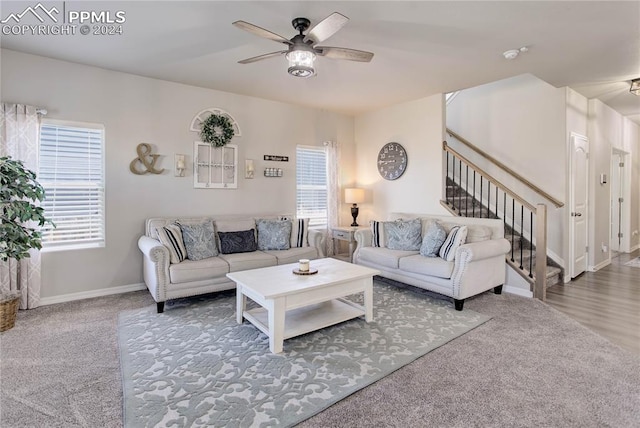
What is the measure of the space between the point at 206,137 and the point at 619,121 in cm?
741

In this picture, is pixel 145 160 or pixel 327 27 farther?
pixel 145 160

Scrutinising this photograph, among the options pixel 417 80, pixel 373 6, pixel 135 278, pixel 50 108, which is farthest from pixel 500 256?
pixel 50 108

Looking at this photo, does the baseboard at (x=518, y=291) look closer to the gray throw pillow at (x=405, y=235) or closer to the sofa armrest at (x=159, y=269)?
the gray throw pillow at (x=405, y=235)

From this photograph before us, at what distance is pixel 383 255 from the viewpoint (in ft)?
13.8

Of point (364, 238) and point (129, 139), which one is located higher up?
point (129, 139)

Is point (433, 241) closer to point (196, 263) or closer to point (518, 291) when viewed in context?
point (518, 291)

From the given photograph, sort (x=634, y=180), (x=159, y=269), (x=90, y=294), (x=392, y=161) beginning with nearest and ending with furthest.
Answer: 1. (x=159, y=269)
2. (x=90, y=294)
3. (x=392, y=161)
4. (x=634, y=180)

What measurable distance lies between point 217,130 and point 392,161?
287 centimetres

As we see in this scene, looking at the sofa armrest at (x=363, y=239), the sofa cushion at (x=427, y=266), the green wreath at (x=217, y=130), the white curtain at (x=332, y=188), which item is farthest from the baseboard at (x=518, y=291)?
the green wreath at (x=217, y=130)

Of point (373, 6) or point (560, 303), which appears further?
point (560, 303)

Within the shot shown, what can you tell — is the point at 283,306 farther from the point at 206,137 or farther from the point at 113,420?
the point at 206,137

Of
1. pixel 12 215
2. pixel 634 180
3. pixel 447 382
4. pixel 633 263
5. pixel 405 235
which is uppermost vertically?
pixel 634 180

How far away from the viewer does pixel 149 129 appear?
422 cm

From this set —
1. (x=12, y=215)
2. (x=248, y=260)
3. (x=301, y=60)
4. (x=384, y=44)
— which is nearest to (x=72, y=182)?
(x=12, y=215)
